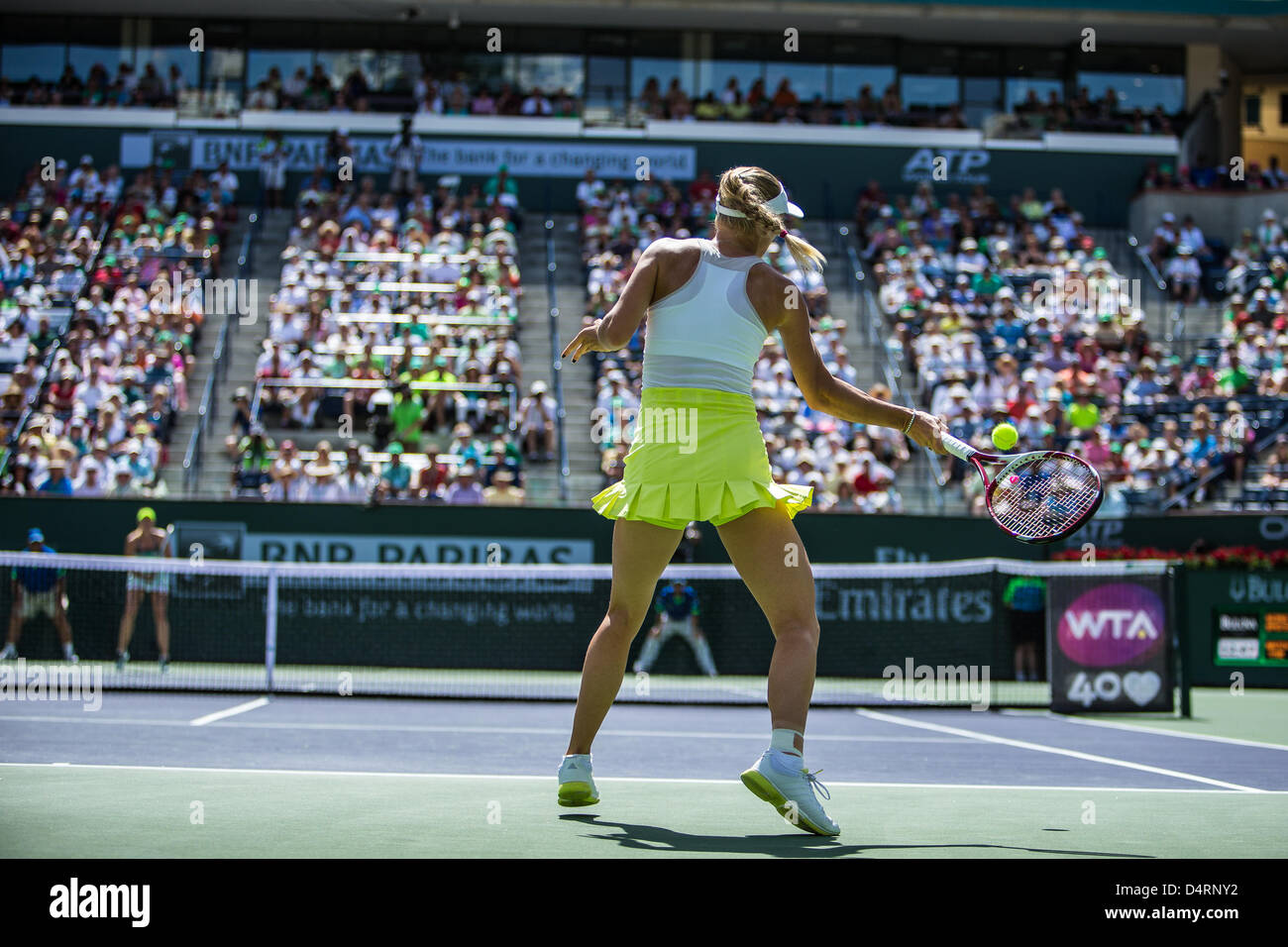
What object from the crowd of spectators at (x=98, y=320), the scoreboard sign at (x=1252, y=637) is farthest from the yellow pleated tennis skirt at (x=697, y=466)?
the scoreboard sign at (x=1252, y=637)

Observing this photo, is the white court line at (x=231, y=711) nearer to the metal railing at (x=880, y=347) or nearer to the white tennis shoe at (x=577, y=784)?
the white tennis shoe at (x=577, y=784)

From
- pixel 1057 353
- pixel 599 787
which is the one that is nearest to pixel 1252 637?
pixel 1057 353

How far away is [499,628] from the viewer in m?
15.0

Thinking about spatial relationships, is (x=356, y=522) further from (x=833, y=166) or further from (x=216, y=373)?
(x=833, y=166)

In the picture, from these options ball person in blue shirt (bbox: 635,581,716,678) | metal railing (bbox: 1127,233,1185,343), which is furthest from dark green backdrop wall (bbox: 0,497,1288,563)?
metal railing (bbox: 1127,233,1185,343)

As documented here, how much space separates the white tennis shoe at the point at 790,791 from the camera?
4348 mm

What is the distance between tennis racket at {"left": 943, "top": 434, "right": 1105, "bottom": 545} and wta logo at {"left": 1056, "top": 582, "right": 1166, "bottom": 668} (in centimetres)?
813

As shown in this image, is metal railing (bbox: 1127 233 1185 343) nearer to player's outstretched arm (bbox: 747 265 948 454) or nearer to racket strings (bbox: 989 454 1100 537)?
racket strings (bbox: 989 454 1100 537)

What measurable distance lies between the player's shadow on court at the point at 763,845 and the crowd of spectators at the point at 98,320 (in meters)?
13.5

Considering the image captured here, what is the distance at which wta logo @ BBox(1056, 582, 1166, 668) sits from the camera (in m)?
12.4
